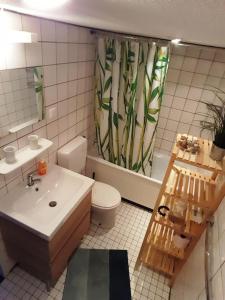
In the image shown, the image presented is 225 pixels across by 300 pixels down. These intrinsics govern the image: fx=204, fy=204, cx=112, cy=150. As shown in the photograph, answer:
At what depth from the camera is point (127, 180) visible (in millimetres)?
2338

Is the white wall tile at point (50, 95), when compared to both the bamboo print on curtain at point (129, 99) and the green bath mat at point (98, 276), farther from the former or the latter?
the green bath mat at point (98, 276)

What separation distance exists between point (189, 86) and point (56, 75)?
59.2 inches

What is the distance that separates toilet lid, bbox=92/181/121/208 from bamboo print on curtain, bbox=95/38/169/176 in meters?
0.46

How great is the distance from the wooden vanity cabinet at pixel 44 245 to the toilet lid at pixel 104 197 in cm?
24

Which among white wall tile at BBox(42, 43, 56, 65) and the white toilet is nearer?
white wall tile at BBox(42, 43, 56, 65)

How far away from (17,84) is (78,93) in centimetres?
74

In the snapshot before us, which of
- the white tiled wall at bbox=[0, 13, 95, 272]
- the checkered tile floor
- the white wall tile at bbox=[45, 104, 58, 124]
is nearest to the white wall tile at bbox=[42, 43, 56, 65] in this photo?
the white tiled wall at bbox=[0, 13, 95, 272]

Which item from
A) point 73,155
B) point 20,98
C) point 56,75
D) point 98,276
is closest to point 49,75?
point 56,75

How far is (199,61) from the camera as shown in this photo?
219cm

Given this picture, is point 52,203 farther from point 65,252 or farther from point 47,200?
point 65,252

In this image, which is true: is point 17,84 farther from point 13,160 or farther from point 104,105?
point 104,105

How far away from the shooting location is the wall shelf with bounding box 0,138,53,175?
129 centimetres

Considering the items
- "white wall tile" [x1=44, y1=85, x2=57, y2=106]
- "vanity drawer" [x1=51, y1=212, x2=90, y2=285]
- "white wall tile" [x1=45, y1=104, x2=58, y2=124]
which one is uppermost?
"white wall tile" [x1=44, y1=85, x2=57, y2=106]

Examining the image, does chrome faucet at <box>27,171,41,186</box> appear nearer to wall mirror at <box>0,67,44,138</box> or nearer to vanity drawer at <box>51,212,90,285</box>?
wall mirror at <box>0,67,44,138</box>
